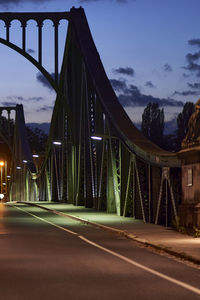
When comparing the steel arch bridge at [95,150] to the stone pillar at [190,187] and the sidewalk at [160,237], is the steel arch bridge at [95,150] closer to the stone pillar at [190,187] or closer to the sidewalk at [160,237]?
the sidewalk at [160,237]

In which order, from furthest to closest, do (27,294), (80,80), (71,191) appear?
(71,191), (80,80), (27,294)

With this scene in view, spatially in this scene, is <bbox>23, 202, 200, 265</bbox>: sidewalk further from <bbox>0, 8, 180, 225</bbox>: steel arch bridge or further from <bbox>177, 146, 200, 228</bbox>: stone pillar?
<bbox>0, 8, 180, 225</bbox>: steel arch bridge

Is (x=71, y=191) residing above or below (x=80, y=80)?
below

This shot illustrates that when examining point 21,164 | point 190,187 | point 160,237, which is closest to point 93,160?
point 190,187

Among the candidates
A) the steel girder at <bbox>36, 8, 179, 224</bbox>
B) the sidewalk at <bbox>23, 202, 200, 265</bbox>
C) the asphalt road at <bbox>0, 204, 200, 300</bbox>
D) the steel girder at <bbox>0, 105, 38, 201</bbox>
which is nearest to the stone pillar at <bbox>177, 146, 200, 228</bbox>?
the sidewalk at <bbox>23, 202, 200, 265</bbox>

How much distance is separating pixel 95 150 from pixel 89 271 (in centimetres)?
3272

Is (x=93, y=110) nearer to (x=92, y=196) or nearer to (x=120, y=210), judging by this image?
(x=92, y=196)

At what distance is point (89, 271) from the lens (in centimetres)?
1514

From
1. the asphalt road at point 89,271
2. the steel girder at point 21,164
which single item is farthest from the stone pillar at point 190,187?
the steel girder at point 21,164

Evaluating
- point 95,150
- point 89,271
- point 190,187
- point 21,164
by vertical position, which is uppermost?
point 21,164

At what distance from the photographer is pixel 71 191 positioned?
198 feet

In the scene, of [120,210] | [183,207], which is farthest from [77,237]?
[120,210]

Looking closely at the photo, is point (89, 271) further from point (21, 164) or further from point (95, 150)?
point (21, 164)

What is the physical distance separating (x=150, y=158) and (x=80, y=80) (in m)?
22.6
